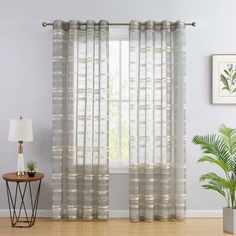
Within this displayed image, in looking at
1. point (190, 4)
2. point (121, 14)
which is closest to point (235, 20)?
point (190, 4)

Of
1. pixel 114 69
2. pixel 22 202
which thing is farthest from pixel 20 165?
pixel 114 69

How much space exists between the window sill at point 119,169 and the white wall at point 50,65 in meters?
0.09

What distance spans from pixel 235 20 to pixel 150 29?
45.7 inches

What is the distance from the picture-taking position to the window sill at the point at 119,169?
16.4 feet

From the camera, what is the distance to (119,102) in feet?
16.6

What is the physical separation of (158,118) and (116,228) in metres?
1.42

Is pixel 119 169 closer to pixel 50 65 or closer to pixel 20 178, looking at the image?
pixel 20 178

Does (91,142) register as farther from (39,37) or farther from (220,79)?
(220,79)

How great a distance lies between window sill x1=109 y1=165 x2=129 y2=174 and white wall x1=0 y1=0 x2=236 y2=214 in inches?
3.4

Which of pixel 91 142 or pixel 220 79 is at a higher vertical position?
pixel 220 79

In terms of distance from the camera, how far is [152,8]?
5.05m

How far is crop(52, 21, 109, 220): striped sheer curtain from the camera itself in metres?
4.79

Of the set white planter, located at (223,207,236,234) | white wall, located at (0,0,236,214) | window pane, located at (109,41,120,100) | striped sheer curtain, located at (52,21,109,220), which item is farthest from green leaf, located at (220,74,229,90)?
white planter, located at (223,207,236,234)

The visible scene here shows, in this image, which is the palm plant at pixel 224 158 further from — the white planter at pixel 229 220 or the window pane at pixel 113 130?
the window pane at pixel 113 130
